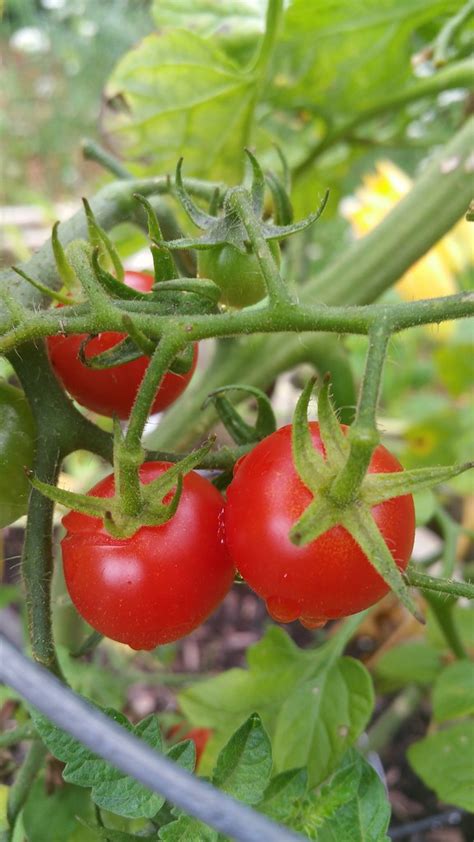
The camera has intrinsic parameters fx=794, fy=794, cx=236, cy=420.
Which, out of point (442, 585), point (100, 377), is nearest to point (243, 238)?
point (100, 377)

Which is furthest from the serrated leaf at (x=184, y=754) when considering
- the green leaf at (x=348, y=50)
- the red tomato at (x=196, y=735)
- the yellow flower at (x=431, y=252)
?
the yellow flower at (x=431, y=252)

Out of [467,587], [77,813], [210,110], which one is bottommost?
[77,813]

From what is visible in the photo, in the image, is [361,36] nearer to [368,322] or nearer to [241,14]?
[241,14]

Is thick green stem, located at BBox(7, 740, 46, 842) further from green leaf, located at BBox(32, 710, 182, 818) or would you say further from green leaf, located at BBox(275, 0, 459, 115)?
green leaf, located at BBox(275, 0, 459, 115)

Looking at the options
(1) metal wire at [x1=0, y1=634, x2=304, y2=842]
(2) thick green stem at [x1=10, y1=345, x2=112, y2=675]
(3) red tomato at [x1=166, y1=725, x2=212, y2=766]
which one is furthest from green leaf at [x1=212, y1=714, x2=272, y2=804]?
(3) red tomato at [x1=166, y1=725, x2=212, y2=766]

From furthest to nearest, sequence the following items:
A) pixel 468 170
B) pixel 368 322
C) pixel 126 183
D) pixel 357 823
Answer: pixel 468 170 → pixel 126 183 → pixel 357 823 → pixel 368 322

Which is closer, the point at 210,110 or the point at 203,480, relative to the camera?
the point at 203,480

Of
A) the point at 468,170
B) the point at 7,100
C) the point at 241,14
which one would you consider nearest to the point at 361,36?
the point at 241,14
